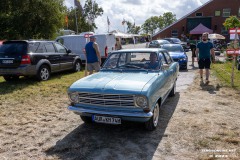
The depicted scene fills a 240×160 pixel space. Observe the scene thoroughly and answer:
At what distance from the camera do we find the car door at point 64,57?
1084 cm

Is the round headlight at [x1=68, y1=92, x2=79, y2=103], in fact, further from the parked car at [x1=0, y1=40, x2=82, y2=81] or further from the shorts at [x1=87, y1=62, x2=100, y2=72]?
Result: the parked car at [x1=0, y1=40, x2=82, y2=81]

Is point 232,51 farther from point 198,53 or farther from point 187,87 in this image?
point 187,87

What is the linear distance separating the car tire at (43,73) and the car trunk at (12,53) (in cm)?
100

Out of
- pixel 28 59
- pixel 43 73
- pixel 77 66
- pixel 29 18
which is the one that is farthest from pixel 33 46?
pixel 29 18

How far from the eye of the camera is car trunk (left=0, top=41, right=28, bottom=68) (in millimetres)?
8625

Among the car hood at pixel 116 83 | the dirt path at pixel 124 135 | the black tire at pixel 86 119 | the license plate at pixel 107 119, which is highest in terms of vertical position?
the car hood at pixel 116 83

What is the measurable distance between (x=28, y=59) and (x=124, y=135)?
19.1ft

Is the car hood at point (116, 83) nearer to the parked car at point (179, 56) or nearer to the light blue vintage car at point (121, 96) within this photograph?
the light blue vintage car at point (121, 96)

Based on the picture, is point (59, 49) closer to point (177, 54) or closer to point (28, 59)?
point (28, 59)

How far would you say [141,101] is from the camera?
4.02 metres

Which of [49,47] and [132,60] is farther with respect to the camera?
[49,47]

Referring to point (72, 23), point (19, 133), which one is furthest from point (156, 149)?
point (72, 23)

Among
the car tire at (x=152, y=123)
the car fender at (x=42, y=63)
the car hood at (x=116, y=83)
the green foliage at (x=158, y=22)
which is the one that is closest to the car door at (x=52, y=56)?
the car fender at (x=42, y=63)

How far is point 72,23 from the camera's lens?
56438 millimetres
